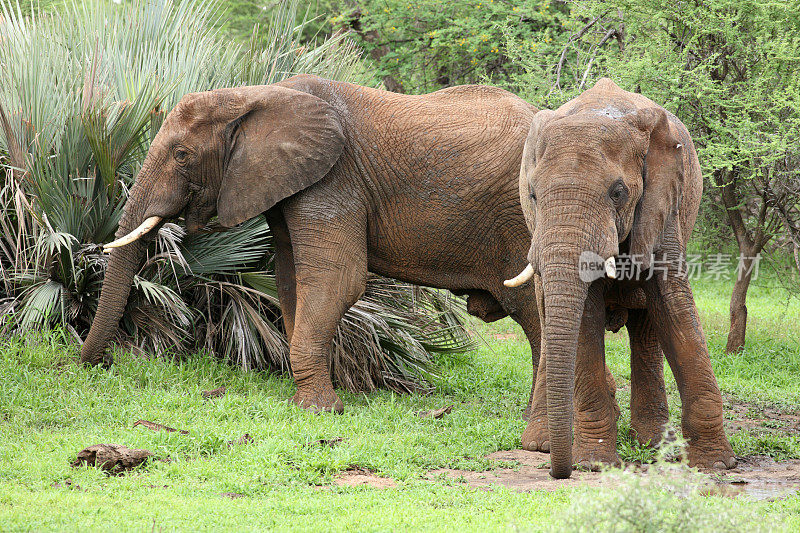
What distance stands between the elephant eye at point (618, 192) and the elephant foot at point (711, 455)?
Result: 5.86 feet

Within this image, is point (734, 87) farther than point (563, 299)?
Yes

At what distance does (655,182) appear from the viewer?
19.9 ft

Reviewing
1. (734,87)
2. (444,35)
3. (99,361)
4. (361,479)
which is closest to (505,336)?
(734,87)

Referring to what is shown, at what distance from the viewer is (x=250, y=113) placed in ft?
25.8

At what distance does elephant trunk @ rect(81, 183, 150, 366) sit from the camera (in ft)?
25.6

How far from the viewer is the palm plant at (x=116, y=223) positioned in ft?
27.9

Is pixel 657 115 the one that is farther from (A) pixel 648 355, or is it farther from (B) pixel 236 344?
(B) pixel 236 344

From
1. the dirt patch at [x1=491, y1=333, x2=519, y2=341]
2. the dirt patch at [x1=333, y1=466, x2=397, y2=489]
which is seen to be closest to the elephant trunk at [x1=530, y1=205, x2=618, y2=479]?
the dirt patch at [x1=333, y1=466, x2=397, y2=489]

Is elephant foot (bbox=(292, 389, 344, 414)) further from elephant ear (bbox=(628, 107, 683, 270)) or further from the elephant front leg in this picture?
elephant ear (bbox=(628, 107, 683, 270))

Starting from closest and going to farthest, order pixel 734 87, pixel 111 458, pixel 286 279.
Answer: pixel 111 458, pixel 286 279, pixel 734 87

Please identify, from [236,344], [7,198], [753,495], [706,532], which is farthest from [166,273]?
[706,532]

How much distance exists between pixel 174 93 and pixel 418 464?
4674mm

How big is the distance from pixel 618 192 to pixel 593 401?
60.9 inches

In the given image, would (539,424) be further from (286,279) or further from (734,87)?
(734,87)
